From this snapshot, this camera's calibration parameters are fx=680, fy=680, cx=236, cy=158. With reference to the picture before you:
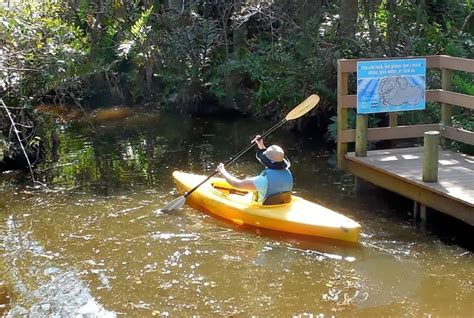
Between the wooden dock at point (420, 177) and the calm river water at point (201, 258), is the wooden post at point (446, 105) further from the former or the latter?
the calm river water at point (201, 258)

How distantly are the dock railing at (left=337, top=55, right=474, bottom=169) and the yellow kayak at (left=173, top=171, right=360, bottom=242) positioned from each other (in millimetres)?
1112

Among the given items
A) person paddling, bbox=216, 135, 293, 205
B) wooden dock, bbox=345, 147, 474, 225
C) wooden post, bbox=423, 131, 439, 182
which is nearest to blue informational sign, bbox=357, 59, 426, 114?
wooden dock, bbox=345, 147, 474, 225

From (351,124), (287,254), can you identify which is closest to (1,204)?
(287,254)

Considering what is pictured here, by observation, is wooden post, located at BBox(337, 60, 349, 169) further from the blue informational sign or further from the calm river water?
the calm river water

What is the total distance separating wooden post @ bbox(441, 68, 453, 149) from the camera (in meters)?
8.44

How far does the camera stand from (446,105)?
8516 millimetres

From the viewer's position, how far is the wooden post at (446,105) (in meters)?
8.44

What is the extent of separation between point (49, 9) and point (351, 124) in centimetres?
594

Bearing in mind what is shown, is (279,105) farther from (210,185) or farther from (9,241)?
(9,241)

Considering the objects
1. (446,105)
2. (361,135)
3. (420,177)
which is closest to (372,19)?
(446,105)

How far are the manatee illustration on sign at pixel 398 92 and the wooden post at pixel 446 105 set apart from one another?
444 millimetres

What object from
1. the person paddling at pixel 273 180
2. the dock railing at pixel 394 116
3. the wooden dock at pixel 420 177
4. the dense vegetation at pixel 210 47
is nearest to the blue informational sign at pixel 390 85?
the dock railing at pixel 394 116

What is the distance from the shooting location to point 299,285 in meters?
6.15

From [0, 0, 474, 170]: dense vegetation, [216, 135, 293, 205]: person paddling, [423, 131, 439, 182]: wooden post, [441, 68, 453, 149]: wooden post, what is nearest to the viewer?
[423, 131, 439, 182]: wooden post
